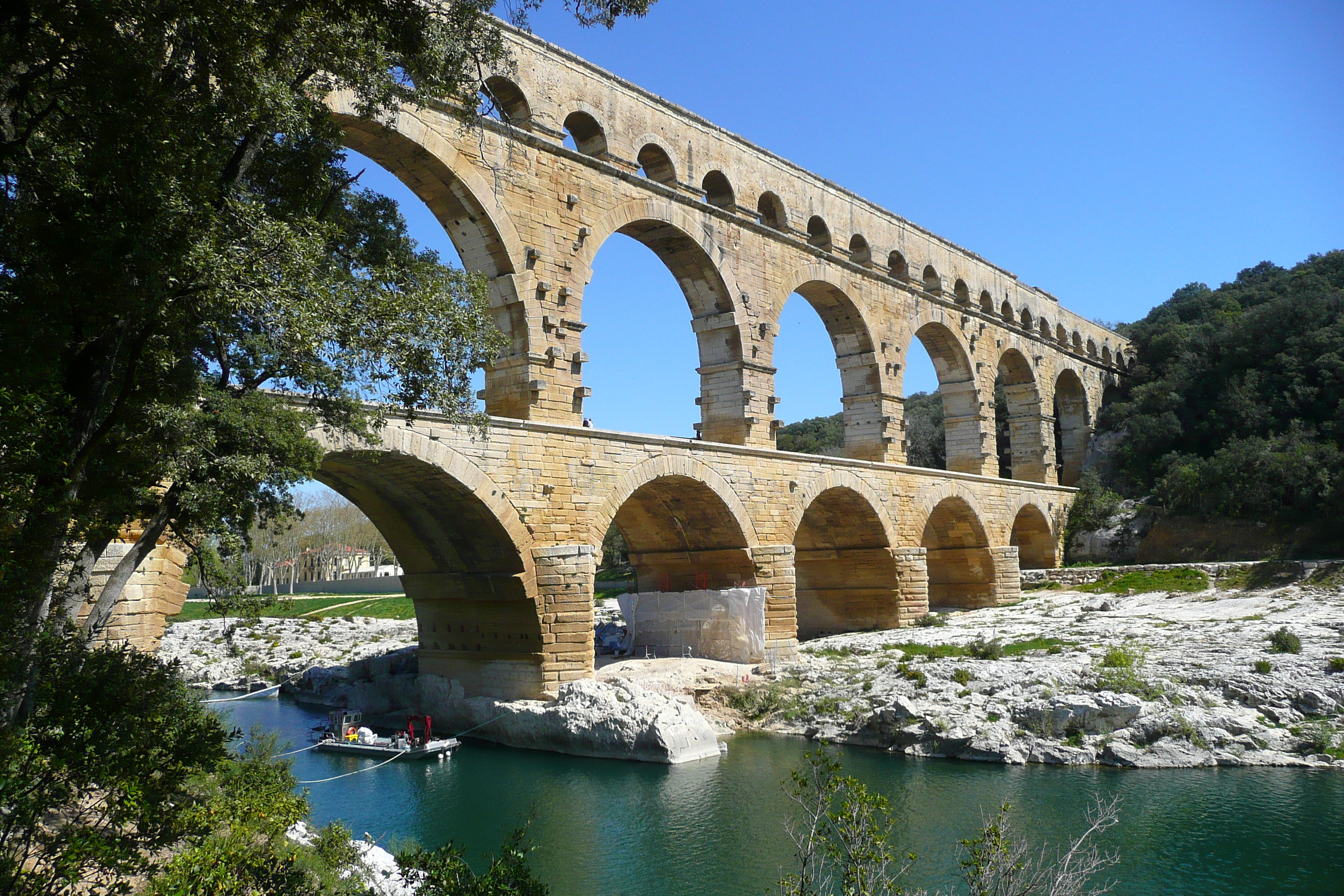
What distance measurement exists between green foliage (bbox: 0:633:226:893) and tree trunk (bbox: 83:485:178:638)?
0.18m

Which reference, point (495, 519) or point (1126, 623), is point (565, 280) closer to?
point (495, 519)

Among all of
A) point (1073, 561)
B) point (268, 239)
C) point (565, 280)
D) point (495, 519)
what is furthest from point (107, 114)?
point (1073, 561)

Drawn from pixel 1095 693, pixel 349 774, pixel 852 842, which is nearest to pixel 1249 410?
pixel 1095 693

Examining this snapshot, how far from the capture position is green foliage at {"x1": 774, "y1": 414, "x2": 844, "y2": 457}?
49.4m

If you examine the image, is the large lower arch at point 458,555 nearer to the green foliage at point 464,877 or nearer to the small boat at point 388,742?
the small boat at point 388,742

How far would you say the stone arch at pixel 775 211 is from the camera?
20375 millimetres

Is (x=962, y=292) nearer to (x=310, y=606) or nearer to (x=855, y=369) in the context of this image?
(x=855, y=369)

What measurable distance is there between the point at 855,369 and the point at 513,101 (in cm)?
1055

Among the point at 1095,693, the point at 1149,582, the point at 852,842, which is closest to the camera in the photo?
the point at 852,842

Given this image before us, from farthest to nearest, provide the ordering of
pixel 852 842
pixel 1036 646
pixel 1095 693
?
pixel 1036 646
pixel 1095 693
pixel 852 842

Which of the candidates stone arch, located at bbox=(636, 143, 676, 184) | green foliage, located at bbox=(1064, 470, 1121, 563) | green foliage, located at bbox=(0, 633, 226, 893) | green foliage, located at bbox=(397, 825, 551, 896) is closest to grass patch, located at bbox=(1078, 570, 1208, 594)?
green foliage, located at bbox=(1064, 470, 1121, 563)

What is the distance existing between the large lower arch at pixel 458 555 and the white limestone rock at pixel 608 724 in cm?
37

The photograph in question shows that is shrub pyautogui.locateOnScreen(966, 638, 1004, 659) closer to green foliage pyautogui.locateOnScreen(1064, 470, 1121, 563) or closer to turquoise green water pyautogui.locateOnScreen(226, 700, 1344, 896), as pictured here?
turquoise green water pyautogui.locateOnScreen(226, 700, 1344, 896)

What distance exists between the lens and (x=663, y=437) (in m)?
15.7
